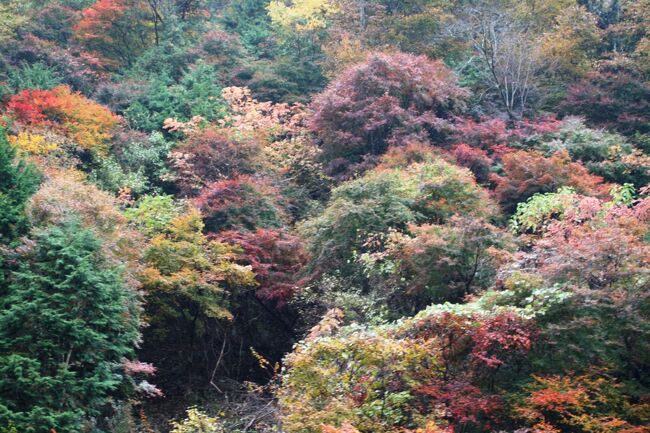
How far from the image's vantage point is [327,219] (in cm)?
1291

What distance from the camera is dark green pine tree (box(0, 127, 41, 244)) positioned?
993 cm

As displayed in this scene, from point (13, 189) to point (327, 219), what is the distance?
18.7ft

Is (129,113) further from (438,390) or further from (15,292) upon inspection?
(438,390)

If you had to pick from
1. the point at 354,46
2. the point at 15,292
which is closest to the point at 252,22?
the point at 354,46

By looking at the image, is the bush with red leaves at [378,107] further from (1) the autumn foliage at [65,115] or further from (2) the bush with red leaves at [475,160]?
(1) the autumn foliage at [65,115]

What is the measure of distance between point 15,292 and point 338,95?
11.0 m

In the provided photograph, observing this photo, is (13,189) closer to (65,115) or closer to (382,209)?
(382,209)

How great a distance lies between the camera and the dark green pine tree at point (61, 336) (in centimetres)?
852

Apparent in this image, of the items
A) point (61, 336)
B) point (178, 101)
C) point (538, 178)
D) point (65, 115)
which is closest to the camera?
point (61, 336)

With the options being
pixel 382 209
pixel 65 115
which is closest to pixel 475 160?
pixel 382 209

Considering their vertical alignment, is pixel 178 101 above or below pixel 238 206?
above

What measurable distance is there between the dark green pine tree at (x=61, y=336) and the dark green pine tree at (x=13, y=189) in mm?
655

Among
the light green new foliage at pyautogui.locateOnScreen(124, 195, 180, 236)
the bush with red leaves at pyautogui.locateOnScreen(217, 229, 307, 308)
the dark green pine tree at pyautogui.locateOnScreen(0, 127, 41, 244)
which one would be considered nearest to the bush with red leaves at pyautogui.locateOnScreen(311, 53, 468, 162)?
the bush with red leaves at pyautogui.locateOnScreen(217, 229, 307, 308)

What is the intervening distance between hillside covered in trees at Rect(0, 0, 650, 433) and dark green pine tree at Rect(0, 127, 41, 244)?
2.0 inches
